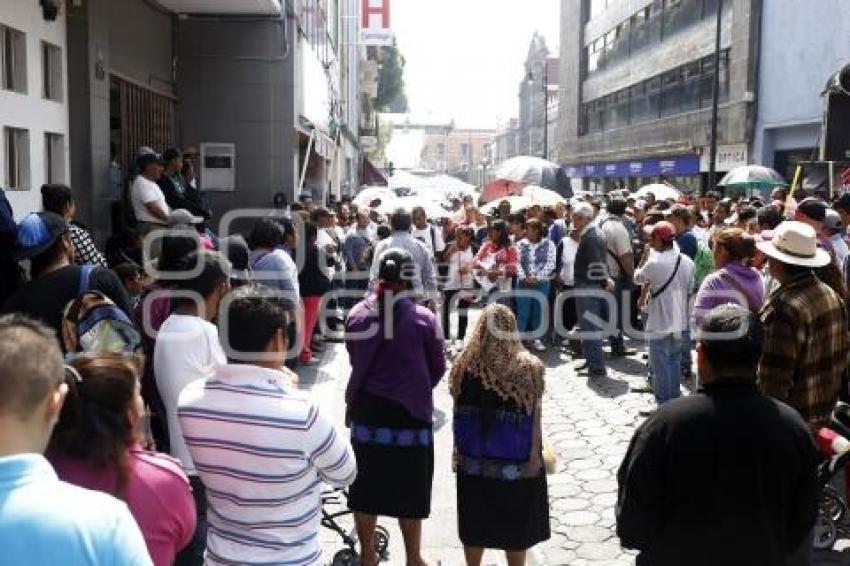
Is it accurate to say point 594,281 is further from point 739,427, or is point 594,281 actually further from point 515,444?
point 739,427

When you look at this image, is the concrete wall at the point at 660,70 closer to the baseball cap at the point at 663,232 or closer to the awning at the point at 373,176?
the awning at the point at 373,176

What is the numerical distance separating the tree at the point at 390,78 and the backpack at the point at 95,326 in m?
66.6

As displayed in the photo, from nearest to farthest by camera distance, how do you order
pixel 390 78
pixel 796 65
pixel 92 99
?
pixel 92 99 < pixel 796 65 < pixel 390 78

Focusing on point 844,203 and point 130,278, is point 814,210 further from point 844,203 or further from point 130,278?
point 130,278

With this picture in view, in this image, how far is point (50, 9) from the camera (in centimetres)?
768

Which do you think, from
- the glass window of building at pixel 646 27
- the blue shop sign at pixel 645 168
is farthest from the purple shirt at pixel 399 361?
the glass window of building at pixel 646 27

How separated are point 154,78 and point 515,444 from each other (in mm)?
9933

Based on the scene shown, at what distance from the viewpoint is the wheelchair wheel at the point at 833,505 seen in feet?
16.5

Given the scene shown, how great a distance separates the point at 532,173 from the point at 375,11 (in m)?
15.8

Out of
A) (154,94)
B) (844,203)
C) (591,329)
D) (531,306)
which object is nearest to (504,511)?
(844,203)

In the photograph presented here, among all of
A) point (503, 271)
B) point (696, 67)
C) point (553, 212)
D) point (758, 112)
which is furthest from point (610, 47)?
point (503, 271)

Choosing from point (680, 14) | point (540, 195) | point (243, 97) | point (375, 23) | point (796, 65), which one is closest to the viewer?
point (243, 97)

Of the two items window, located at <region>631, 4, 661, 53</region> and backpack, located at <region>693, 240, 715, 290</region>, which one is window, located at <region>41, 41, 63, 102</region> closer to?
backpack, located at <region>693, 240, 715, 290</region>

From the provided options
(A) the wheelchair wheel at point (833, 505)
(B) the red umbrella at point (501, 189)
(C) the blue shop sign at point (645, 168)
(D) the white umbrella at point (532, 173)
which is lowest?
(A) the wheelchair wheel at point (833, 505)
